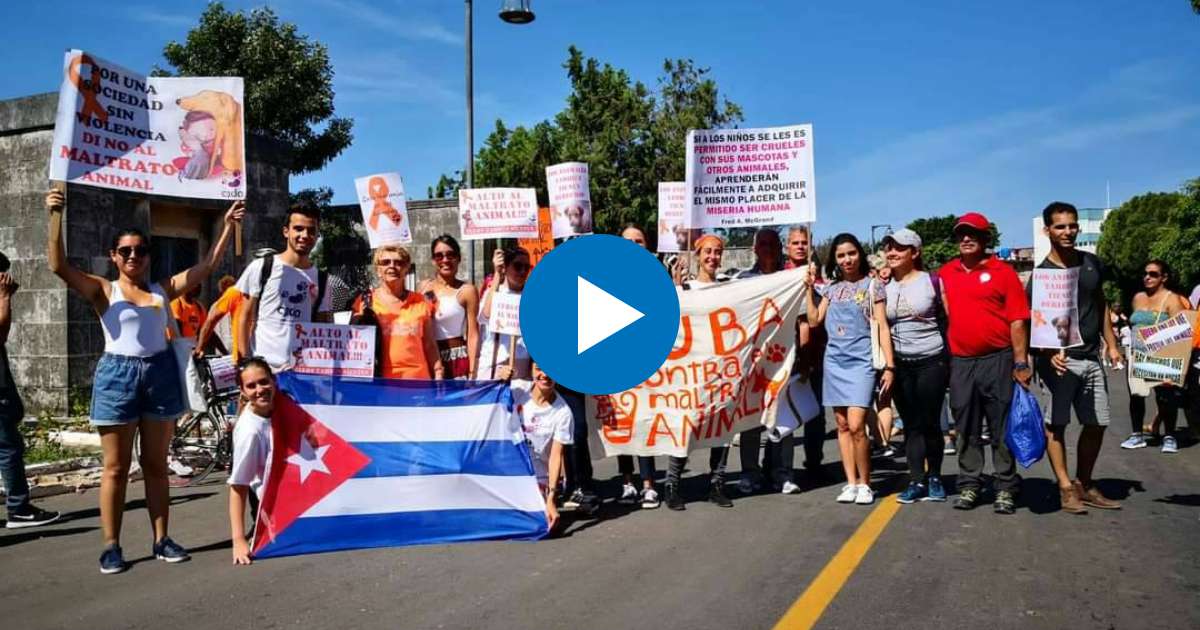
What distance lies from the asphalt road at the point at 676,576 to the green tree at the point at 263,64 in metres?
19.5

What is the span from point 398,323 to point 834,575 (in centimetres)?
325

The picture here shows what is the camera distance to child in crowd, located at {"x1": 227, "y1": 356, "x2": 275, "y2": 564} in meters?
5.36

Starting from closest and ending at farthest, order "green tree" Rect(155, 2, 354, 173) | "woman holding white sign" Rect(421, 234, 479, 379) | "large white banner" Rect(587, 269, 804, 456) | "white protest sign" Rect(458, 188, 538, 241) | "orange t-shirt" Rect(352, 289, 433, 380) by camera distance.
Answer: "orange t-shirt" Rect(352, 289, 433, 380), "woman holding white sign" Rect(421, 234, 479, 379), "large white banner" Rect(587, 269, 804, 456), "white protest sign" Rect(458, 188, 538, 241), "green tree" Rect(155, 2, 354, 173)

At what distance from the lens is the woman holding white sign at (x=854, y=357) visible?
6.61m

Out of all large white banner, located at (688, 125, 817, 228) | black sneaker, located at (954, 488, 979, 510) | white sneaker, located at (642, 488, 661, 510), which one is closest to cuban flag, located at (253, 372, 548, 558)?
white sneaker, located at (642, 488, 661, 510)

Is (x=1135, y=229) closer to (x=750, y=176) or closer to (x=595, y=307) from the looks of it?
(x=750, y=176)

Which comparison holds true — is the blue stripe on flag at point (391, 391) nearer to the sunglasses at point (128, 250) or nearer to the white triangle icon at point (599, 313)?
the white triangle icon at point (599, 313)

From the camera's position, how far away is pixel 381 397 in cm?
582

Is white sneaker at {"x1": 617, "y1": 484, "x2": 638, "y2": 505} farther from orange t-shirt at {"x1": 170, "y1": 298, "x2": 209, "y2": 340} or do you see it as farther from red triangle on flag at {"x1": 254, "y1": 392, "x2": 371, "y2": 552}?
orange t-shirt at {"x1": 170, "y1": 298, "x2": 209, "y2": 340}

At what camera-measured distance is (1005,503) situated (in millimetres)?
6254

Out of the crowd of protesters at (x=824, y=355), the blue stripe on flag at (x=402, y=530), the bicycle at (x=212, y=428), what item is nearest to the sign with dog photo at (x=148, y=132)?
the crowd of protesters at (x=824, y=355)

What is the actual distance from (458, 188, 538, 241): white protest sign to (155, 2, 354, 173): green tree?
1485cm

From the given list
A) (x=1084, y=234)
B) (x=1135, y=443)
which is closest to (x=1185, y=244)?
(x=1135, y=443)

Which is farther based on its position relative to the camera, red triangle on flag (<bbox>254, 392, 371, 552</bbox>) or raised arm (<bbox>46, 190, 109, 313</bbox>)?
red triangle on flag (<bbox>254, 392, 371, 552</bbox>)
